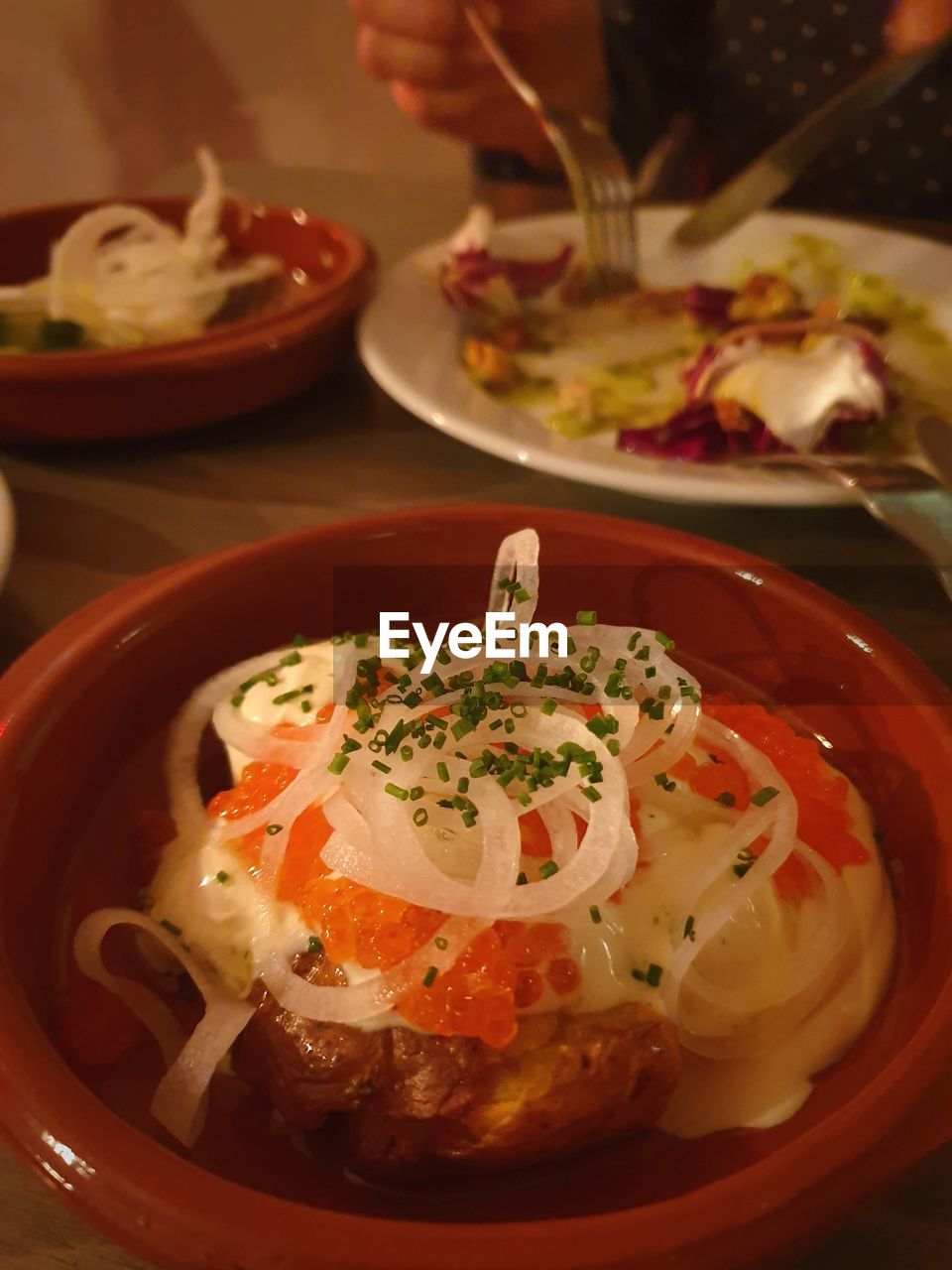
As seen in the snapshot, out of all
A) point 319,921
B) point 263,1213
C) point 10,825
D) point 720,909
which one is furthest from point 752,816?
point 10,825

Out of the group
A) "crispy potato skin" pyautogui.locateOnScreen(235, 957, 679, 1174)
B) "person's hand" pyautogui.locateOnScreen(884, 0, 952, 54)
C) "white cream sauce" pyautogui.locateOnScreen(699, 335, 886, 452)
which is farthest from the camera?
"person's hand" pyautogui.locateOnScreen(884, 0, 952, 54)

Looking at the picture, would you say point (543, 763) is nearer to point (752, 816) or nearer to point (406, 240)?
point (752, 816)

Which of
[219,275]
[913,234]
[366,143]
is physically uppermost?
[913,234]

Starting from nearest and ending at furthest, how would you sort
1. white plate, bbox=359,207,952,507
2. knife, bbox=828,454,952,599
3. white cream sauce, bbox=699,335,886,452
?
knife, bbox=828,454,952,599
white plate, bbox=359,207,952,507
white cream sauce, bbox=699,335,886,452

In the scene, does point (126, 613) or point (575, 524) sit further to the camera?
point (575, 524)

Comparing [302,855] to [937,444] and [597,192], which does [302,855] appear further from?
[597,192]

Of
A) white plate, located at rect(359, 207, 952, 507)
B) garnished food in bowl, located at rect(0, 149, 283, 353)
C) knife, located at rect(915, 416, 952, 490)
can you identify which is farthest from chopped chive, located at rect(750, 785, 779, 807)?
garnished food in bowl, located at rect(0, 149, 283, 353)

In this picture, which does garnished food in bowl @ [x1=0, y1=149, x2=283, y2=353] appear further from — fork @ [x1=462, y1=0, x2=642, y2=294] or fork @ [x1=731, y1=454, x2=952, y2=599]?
fork @ [x1=731, y1=454, x2=952, y2=599]
